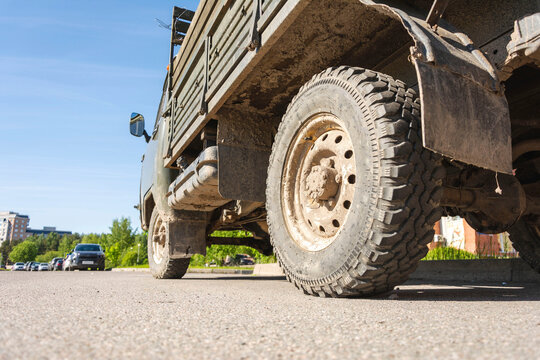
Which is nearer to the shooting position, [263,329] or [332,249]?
[263,329]

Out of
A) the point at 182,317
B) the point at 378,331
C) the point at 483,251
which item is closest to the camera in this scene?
the point at 378,331

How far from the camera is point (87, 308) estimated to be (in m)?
1.93

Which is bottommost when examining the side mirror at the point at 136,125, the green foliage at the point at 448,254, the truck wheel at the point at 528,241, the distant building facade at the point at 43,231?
the green foliage at the point at 448,254

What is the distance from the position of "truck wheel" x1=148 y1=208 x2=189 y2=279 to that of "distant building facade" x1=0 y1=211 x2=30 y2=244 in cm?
19564

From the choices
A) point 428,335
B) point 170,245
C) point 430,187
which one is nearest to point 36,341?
point 428,335

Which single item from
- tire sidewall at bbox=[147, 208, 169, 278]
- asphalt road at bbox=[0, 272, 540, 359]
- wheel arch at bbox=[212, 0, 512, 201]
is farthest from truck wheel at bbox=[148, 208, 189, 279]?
asphalt road at bbox=[0, 272, 540, 359]

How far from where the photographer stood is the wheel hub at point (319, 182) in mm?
2391

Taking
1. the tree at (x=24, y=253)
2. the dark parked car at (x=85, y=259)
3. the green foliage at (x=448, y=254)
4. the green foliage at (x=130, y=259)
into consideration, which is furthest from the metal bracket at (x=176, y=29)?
the tree at (x=24, y=253)

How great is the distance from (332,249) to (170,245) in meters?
3.47

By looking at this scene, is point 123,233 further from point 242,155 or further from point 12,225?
point 12,225

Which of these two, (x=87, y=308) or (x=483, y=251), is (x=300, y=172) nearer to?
(x=87, y=308)

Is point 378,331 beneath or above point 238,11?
beneath

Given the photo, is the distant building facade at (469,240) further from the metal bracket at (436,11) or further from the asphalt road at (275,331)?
the asphalt road at (275,331)

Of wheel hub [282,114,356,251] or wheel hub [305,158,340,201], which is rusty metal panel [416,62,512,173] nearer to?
wheel hub [282,114,356,251]
